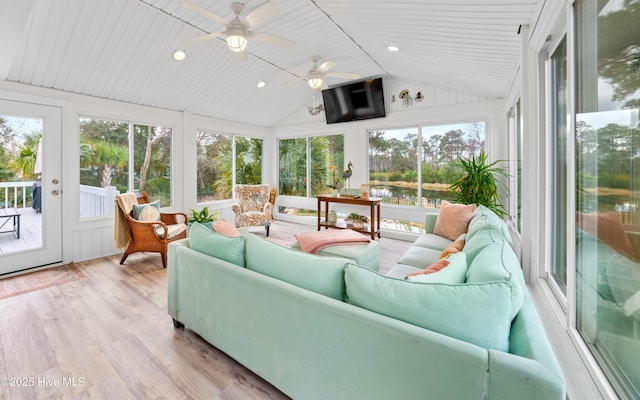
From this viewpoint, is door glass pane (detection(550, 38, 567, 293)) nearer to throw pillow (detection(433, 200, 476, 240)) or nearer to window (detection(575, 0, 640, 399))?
window (detection(575, 0, 640, 399))

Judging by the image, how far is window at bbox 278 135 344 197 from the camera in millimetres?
6152

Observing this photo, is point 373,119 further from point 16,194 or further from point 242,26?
point 16,194

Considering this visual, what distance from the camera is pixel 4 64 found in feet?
9.51

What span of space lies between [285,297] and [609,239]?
54.8 inches

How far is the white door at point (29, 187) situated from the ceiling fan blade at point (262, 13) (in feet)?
10.2

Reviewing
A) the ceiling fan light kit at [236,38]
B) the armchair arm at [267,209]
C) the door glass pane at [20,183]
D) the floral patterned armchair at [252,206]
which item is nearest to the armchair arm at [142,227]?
the door glass pane at [20,183]

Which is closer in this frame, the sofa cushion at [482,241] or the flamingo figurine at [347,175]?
the sofa cushion at [482,241]

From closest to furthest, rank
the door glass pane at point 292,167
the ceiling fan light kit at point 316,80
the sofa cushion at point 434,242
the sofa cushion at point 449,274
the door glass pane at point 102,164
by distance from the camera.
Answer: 1. the sofa cushion at point 449,274
2. the sofa cushion at point 434,242
3. the ceiling fan light kit at point 316,80
4. the door glass pane at point 102,164
5. the door glass pane at point 292,167

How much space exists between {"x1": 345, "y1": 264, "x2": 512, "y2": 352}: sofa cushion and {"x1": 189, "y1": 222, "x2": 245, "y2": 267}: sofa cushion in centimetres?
97

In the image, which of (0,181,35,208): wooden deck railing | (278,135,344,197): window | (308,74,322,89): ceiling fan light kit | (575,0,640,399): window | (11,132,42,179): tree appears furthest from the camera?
(278,135,344,197): window

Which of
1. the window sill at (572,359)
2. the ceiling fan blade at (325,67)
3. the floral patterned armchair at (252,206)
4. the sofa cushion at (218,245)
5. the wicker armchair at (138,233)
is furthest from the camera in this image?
the floral patterned armchair at (252,206)

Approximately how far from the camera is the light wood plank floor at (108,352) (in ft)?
5.49

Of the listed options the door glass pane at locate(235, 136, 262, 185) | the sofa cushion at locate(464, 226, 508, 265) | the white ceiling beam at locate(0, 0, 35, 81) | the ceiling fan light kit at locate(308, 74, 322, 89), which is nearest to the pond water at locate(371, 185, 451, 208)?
the ceiling fan light kit at locate(308, 74, 322, 89)

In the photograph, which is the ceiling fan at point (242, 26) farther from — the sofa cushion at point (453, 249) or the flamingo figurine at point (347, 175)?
the flamingo figurine at point (347, 175)
